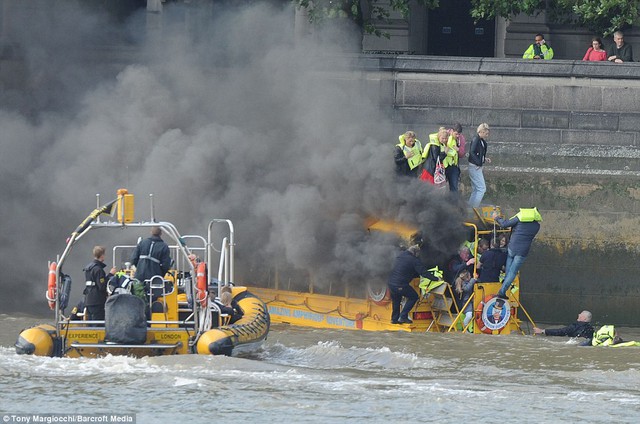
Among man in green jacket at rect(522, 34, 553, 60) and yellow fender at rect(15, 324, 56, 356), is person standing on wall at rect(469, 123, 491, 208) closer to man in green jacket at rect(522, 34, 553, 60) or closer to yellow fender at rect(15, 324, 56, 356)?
man in green jacket at rect(522, 34, 553, 60)

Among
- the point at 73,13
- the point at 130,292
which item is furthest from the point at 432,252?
the point at 73,13

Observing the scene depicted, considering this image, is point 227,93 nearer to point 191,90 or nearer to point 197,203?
point 191,90

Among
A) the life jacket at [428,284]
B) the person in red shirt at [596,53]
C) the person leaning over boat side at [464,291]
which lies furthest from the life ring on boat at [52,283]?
the person in red shirt at [596,53]

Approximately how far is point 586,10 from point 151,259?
36.1 feet

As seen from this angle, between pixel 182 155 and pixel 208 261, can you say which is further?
pixel 182 155

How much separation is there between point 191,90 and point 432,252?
6.11 metres

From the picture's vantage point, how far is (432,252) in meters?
22.0

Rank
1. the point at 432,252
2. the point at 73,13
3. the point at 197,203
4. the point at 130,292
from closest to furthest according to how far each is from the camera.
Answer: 1. the point at 130,292
2. the point at 432,252
3. the point at 197,203
4. the point at 73,13

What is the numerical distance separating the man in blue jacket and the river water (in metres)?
1.46

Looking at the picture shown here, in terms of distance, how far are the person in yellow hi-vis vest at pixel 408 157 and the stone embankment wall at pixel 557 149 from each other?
2832 mm

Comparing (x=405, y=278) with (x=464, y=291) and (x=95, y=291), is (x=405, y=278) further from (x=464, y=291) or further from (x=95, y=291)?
(x=95, y=291)

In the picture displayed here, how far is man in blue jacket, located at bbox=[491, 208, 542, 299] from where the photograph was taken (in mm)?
21797
